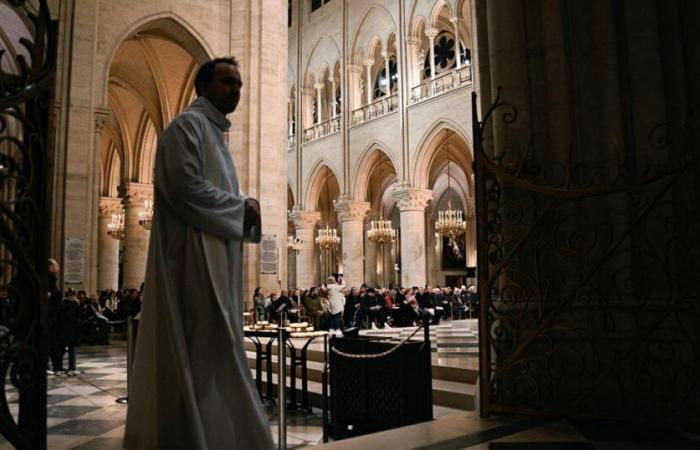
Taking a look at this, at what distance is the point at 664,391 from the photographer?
11.2 ft

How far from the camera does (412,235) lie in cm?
2241

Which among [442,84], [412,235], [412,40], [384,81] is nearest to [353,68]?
[384,81]

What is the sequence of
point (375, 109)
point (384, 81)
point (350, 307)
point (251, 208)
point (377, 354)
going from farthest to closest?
point (384, 81) → point (375, 109) → point (350, 307) → point (377, 354) → point (251, 208)

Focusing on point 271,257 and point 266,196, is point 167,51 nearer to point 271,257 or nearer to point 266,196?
point 266,196

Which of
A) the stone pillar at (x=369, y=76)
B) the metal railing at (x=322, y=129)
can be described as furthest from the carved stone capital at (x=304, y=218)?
the stone pillar at (x=369, y=76)

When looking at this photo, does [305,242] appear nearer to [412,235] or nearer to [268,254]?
[412,235]

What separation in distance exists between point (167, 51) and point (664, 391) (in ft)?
58.4

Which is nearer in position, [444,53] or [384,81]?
[444,53]

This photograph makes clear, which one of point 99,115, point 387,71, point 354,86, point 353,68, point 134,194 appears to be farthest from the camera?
point 353,68

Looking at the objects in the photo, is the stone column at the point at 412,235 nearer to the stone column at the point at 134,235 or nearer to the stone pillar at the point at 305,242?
the stone pillar at the point at 305,242

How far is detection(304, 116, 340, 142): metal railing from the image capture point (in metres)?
27.2

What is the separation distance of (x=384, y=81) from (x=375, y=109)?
7.70ft

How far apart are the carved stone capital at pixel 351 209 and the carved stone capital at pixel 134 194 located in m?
8.42

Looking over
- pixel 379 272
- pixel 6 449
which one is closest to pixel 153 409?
pixel 6 449
